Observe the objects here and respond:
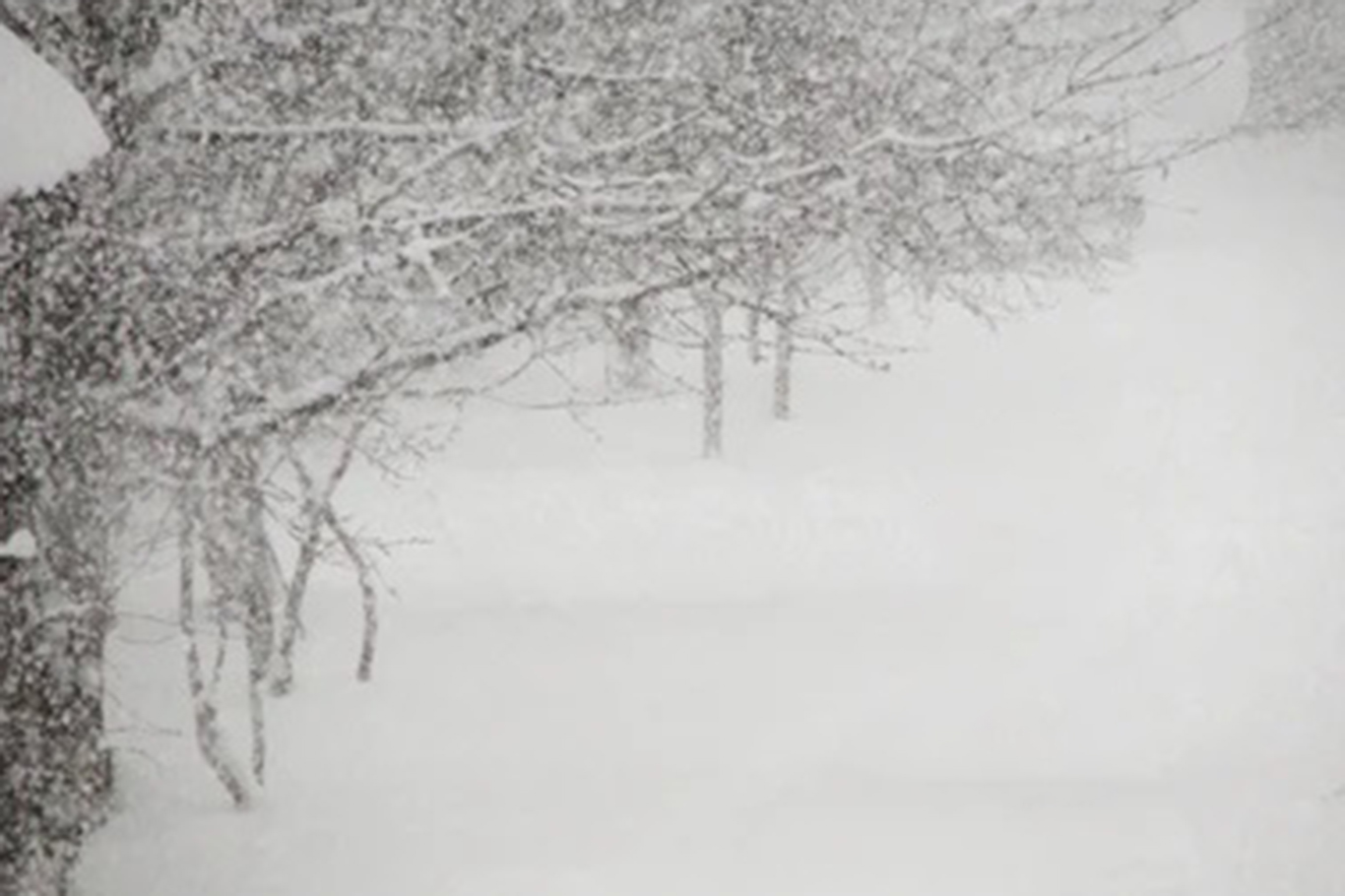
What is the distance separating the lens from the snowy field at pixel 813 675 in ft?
21.0

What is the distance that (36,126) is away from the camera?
377 cm

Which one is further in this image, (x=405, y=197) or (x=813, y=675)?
(x=813, y=675)

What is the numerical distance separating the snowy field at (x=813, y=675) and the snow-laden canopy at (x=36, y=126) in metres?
2.33

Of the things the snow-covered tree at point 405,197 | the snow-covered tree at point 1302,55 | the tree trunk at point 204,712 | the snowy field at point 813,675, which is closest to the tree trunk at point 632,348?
the snow-covered tree at point 405,197

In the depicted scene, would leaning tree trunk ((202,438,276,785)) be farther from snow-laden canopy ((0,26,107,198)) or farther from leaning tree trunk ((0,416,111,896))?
snow-laden canopy ((0,26,107,198))

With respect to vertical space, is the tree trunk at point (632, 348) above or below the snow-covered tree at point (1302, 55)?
below

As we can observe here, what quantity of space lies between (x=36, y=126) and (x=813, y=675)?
20.3 ft

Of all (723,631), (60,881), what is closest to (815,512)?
(723,631)

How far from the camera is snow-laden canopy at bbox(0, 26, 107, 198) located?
147 inches

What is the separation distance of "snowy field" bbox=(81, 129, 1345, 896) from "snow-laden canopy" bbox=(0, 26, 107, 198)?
233cm

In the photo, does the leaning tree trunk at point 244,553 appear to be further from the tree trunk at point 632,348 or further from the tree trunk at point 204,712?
the tree trunk at point 632,348

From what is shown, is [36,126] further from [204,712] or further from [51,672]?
[204,712]

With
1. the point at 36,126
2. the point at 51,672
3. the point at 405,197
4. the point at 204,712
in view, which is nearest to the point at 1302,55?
the point at 405,197

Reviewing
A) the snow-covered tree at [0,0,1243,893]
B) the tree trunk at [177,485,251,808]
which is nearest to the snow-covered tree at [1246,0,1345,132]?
the snow-covered tree at [0,0,1243,893]
